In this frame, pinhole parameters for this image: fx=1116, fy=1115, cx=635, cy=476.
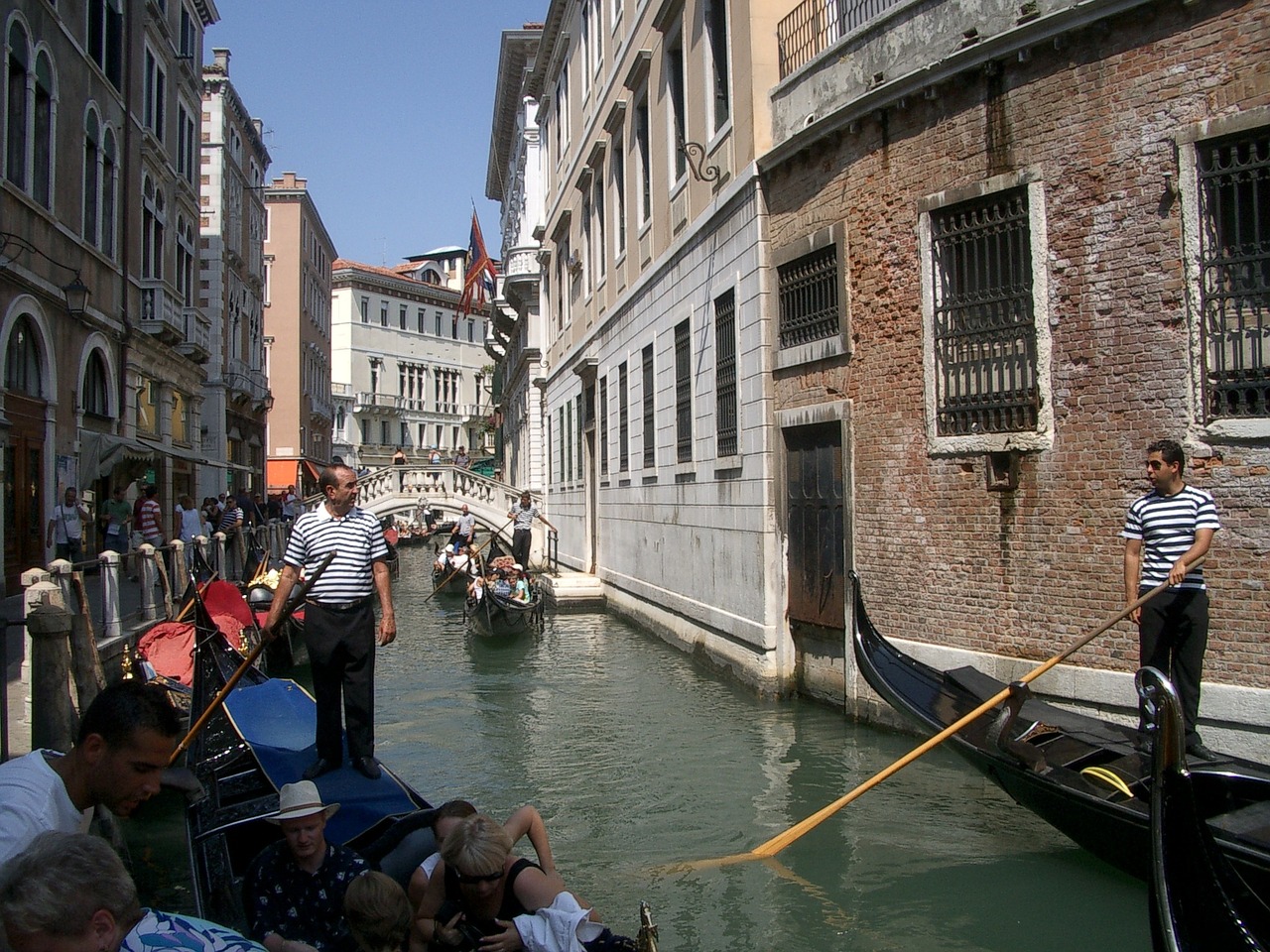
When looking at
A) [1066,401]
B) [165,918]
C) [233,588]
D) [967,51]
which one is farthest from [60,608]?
[967,51]

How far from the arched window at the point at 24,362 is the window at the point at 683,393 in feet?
20.5

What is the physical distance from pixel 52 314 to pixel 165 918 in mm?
11431

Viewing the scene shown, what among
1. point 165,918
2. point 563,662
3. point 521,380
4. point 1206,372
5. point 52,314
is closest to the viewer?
point 165,918

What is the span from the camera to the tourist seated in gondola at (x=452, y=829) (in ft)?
10.3

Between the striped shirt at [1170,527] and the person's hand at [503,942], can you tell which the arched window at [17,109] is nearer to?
the person's hand at [503,942]

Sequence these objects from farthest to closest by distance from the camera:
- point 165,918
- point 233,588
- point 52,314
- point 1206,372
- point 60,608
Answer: point 52,314, point 233,588, point 60,608, point 1206,372, point 165,918

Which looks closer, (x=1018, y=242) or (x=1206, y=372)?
(x=1206, y=372)

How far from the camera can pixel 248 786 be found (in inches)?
169

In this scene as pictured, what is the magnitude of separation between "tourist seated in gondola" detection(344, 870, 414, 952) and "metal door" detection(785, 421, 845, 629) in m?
4.48

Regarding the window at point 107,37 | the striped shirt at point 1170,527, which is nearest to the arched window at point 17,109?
the window at point 107,37

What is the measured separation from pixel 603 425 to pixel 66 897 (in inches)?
542

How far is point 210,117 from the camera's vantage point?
78.5ft

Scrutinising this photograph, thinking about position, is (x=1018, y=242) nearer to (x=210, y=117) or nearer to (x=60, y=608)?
(x=60, y=608)

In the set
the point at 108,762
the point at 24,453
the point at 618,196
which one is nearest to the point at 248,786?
the point at 108,762
